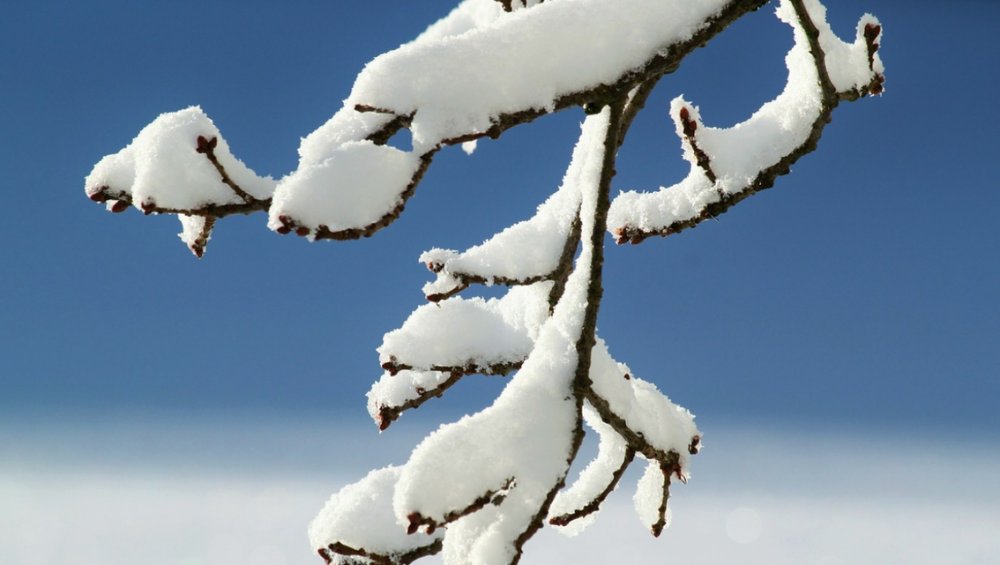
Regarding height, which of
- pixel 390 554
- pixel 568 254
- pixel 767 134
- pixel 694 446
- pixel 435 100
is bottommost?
pixel 390 554

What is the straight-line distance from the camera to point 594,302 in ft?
6.65

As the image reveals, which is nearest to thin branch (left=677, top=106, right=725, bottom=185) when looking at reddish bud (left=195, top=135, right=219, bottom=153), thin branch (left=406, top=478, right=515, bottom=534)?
thin branch (left=406, top=478, right=515, bottom=534)

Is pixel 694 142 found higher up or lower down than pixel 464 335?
higher up

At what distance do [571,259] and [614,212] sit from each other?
1.03ft

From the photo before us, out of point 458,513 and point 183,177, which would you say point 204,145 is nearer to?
point 183,177

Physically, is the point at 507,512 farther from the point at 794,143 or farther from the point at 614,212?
the point at 794,143

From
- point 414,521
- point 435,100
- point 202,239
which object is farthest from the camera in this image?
point 202,239

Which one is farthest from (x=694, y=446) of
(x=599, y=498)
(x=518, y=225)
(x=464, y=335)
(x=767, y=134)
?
(x=767, y=134)

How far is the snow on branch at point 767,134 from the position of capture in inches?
95.7

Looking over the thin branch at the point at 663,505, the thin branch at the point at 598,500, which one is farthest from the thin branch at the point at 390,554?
the thin branch at the point at 663,505

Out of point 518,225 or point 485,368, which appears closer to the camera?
point 485,368

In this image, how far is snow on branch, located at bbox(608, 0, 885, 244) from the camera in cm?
243

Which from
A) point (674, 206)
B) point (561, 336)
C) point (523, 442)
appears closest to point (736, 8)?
point (674, 206)

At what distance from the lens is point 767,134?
2.54m
